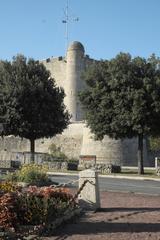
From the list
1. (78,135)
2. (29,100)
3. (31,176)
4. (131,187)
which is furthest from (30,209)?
(78,135)

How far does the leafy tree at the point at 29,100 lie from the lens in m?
48.4

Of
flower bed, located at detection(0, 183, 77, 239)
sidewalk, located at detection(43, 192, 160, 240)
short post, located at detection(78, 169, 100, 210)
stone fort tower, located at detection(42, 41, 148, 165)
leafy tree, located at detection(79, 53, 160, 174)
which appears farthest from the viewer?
stone fort tower, located at detection(42, 41, 148, 165)

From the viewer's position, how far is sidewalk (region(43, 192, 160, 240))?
10.4 m

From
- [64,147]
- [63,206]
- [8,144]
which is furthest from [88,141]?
[63,206]

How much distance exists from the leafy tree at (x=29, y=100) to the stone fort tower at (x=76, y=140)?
2.58m

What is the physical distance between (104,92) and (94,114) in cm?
184

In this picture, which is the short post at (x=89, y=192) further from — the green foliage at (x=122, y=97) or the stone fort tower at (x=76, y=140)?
the stone fort tower at (x=76, y=140)

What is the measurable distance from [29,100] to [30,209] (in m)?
38.1

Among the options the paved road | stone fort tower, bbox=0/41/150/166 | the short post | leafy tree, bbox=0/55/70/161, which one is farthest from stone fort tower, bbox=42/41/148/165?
the short post

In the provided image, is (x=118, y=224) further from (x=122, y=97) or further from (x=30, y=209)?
(x=122, y=97)

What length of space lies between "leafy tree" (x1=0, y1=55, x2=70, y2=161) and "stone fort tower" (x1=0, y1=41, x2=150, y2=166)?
8.47 feet

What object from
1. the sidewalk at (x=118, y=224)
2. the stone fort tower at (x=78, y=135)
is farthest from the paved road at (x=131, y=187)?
the stone fort tower at (x=78, y=135)

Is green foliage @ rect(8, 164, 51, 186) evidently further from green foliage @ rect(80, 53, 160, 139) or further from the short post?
green foliage @ rect(80, 53, 160, 139)

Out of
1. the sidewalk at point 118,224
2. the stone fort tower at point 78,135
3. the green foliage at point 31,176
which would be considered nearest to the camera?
the sidewalk at point 118,224
